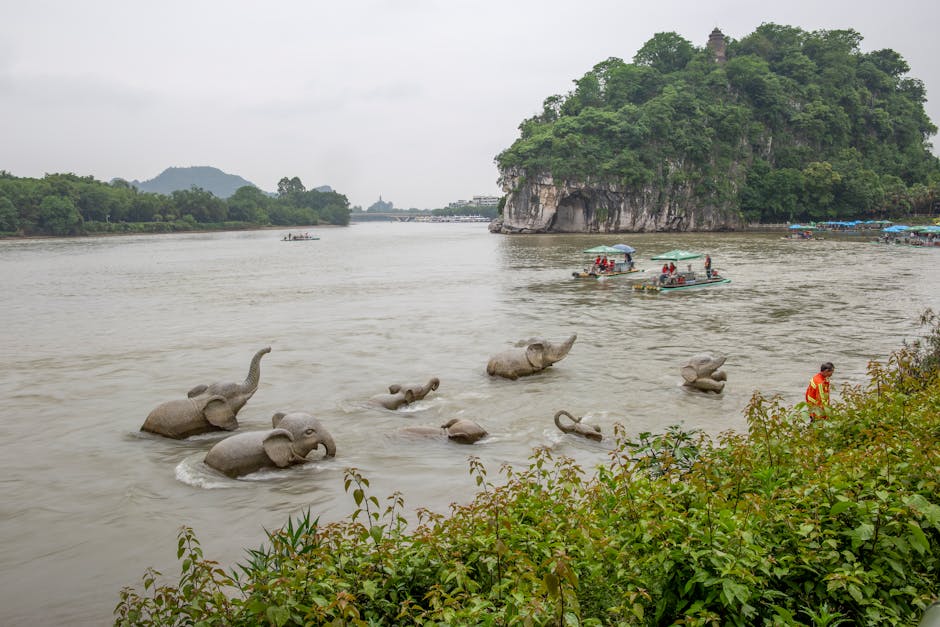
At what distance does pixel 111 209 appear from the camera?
10819cm

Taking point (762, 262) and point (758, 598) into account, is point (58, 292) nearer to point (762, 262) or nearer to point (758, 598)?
point (758, 598)

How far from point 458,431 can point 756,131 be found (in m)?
108

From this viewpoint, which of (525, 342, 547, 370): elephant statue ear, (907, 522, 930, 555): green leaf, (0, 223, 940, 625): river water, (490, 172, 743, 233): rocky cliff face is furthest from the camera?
(490, 172, 743, 233): rocky cliff face

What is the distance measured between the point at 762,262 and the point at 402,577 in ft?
149

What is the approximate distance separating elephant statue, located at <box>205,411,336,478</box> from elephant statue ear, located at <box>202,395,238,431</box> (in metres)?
1.40

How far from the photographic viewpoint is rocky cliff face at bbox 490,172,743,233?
97.8m

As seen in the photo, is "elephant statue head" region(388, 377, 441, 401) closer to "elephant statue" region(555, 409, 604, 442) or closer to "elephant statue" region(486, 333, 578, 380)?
"elephant statue" region(486, 333, 578, 380)

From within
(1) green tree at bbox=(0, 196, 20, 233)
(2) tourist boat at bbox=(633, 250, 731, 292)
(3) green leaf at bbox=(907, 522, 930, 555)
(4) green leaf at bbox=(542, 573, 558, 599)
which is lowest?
(2) tourist boat at bbox=(633, 250, 731, 292)

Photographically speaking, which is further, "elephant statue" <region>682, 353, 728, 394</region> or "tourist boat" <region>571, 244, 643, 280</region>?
"tourist boat" <region>571, 244, 643, 280</region>

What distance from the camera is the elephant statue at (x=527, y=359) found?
47.4 feet

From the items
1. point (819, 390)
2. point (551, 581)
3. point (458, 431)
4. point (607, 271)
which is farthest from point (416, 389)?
point (607, 271)

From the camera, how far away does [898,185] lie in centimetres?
9200

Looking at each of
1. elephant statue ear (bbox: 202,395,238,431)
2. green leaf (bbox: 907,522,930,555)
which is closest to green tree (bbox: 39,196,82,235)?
elephant statue ear (bbox: 202,395,238,431)

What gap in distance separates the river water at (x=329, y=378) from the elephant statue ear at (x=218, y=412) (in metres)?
0.46
